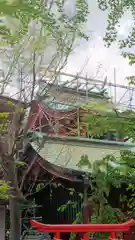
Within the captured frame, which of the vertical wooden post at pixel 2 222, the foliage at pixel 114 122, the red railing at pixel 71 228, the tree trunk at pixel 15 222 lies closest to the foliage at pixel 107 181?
the foliage at pixel 114 122

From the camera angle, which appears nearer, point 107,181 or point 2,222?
point 107,181

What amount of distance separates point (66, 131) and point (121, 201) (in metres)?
2.81

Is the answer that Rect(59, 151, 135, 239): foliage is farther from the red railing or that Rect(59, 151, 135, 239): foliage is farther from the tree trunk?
the tree trunk

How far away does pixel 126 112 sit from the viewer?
4406 mm

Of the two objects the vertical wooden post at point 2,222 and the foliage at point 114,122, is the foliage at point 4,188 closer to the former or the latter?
the foliage at point 114,122

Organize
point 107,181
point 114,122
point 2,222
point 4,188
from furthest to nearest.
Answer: point 2,222 → point 107,181 → point 114,122 → point 4,188

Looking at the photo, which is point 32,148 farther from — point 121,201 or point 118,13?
point 118,13

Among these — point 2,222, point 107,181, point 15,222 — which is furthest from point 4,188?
point 2,222

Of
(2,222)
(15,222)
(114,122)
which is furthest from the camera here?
(2,222)

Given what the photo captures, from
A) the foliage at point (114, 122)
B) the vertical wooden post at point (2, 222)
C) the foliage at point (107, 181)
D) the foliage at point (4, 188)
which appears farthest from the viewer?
the vertical wooden post at point (2, 222)

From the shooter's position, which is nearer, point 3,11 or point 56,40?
point 3,11

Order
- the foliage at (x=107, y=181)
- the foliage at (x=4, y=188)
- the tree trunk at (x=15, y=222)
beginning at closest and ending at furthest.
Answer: the foliage at (x=4, y=188)
the tree trunk at (x=15, y=222)
the foliage at (x=107, y=181)

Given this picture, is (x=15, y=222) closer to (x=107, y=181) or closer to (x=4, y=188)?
(x=4, y=188)

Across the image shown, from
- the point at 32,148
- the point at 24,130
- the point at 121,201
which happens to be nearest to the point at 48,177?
the point at 32,148
